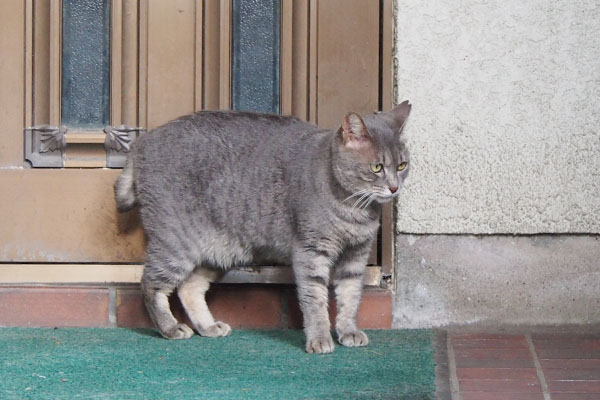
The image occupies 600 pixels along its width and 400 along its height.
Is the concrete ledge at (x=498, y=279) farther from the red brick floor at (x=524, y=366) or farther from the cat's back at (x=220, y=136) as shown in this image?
the cat's back at (x=220, y=136)

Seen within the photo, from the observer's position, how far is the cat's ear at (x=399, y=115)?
3.64 meters

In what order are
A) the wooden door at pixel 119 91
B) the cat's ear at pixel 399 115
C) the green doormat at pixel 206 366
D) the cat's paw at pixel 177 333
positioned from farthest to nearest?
the wooden door at pixel 119 91 → the cat's paw at pixel 177 333 → the cat's ear at pixel 399 115 → the green doormat at pixel 206 366

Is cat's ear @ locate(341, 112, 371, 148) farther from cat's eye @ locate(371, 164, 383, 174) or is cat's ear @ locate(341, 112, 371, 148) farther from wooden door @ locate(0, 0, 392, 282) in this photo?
wooden door @ locate(0, 0, 392, 282)

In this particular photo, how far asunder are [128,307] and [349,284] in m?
0.94

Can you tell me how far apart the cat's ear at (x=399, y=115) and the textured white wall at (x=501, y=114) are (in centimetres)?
20

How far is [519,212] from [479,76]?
57 cm

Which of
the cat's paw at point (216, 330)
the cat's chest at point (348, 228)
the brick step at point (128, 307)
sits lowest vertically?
the cat's paw at point (216, 330)

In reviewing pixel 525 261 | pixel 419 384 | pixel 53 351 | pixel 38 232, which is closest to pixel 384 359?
pixel 419 384

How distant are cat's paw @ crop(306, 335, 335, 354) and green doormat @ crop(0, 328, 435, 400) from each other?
0.11 feet

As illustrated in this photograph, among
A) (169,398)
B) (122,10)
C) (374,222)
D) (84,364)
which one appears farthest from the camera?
(122,10)

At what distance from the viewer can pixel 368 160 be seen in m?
3.57

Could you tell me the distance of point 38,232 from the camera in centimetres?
402

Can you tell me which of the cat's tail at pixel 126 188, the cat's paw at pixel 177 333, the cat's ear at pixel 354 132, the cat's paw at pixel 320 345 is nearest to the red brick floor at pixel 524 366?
the cat's paw at pixel 320 345

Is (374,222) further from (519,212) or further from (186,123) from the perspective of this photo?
(186,123)
